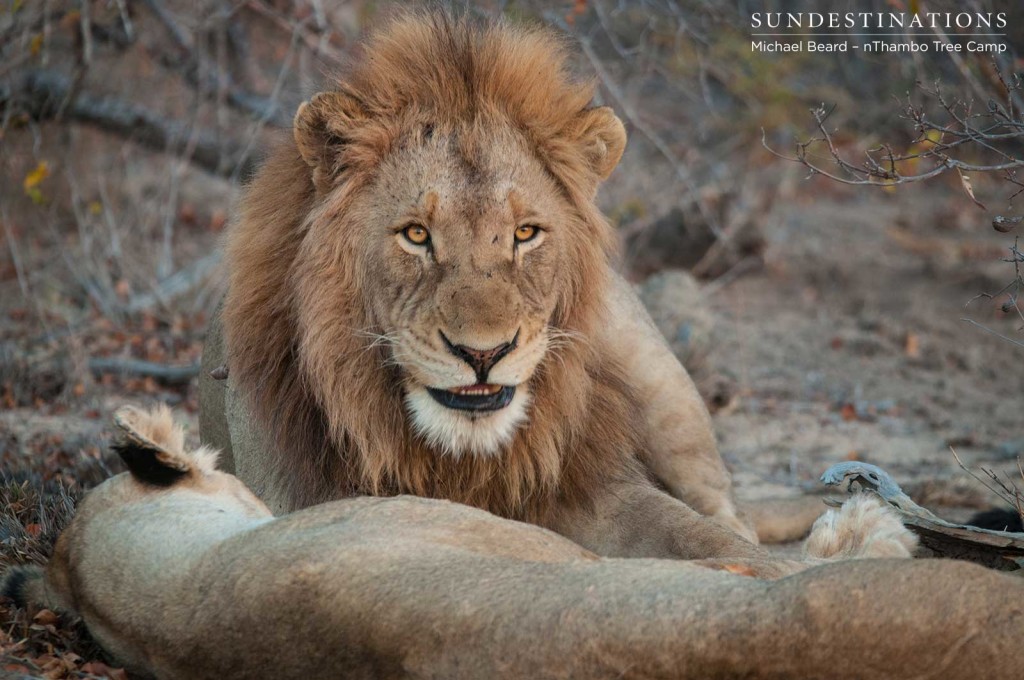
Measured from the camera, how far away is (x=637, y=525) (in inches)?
165

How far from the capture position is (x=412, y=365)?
12.4 feet

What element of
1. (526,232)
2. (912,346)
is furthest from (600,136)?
(912,346)

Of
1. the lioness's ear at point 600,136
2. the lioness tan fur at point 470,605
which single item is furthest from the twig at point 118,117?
the lioness tan fur at point 470,605

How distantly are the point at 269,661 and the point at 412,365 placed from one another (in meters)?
1.23

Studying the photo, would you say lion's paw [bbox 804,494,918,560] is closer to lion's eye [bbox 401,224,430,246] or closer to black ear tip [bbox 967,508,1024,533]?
black ear tip [bbox 967,508,1024,533]

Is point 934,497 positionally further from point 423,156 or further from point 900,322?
point 900,322

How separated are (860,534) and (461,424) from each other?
1.24 m

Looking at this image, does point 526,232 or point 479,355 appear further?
point 526,232

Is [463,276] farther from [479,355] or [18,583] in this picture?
[18,583]

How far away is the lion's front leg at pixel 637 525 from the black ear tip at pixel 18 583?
5.39ft

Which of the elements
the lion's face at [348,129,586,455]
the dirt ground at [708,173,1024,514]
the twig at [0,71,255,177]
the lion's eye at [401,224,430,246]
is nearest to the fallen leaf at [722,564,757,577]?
the lion's face at [348,129,586,455]

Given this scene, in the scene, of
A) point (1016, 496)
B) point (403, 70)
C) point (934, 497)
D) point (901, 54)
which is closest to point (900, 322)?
point (901, 54)

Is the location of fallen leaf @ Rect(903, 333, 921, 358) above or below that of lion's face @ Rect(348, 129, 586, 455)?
below

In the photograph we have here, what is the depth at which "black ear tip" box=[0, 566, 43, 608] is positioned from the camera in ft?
11.9
